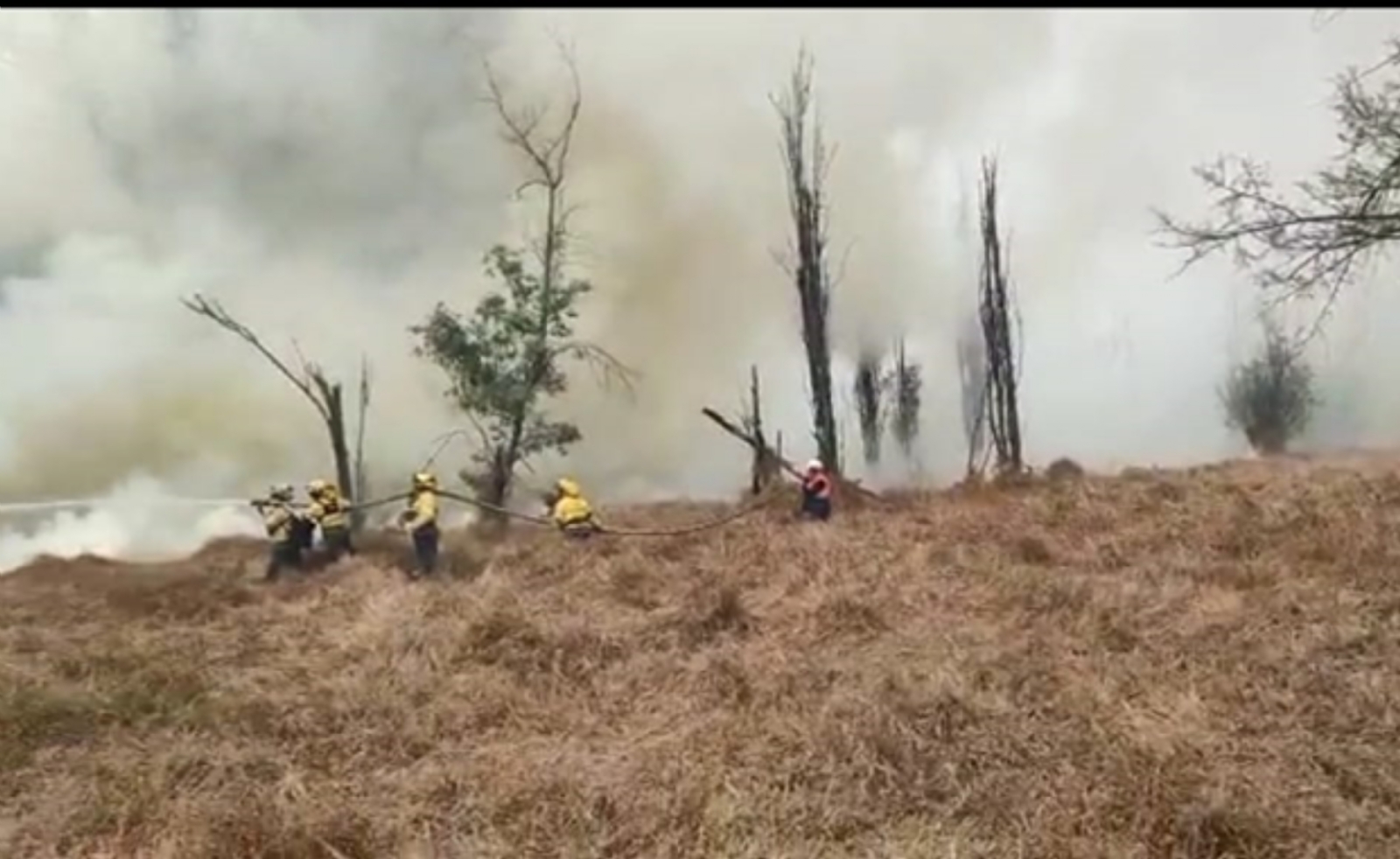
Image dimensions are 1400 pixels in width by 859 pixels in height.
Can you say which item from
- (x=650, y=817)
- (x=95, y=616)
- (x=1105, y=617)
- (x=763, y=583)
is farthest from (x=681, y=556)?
(x=650, y=817)

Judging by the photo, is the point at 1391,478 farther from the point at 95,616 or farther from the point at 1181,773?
the point at 95,616

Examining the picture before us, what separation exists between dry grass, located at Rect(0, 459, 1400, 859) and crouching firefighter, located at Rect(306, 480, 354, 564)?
2402mm

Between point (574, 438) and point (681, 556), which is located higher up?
point (574, 438)

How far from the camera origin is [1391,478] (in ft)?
44.4

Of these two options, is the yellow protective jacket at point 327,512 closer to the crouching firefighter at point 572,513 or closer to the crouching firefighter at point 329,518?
the crouching firefighter at point 329,518

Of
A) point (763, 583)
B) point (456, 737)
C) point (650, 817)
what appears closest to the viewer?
point (650, 817)

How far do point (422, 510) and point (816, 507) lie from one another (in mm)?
5070

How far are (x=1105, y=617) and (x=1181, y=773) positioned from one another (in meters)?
2.92

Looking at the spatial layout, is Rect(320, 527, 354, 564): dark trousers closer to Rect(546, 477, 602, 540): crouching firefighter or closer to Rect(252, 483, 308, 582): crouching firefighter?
Rect(252, 483, 308, 582): crouching firefighter

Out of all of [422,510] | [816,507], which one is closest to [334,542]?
[422,510]

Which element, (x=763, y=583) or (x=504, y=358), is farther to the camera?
(x=504, y=358)

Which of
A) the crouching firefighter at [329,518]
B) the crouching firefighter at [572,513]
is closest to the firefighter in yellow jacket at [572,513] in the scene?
the crouching firefighter at [572,513]

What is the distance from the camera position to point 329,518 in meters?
14.0

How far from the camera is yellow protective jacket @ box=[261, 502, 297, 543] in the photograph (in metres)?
13.9
